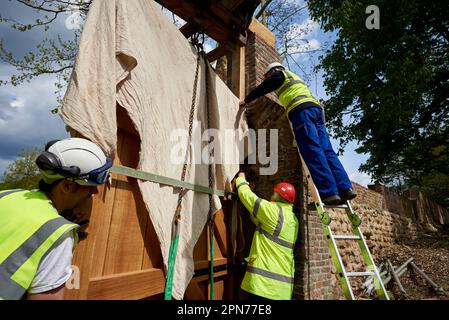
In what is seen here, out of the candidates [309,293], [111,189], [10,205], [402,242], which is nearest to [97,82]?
[111,189]

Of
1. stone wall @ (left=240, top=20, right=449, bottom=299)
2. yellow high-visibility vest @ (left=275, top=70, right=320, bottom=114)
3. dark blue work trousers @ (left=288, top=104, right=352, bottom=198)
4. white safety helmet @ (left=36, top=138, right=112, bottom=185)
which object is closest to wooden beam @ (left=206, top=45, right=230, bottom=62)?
stone wall @ (left=240, top=20, right=449, bottom=299)

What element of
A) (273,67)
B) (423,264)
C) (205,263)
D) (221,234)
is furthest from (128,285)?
(423,264)

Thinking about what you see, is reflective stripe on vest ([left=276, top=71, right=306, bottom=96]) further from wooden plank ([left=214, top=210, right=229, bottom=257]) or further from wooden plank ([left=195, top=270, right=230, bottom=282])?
wooden plank ([left=195, top=270, right=230, bottom=282])

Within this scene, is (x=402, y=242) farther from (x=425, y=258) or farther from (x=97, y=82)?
(x=97, y=82)

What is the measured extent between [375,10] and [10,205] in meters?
13.8

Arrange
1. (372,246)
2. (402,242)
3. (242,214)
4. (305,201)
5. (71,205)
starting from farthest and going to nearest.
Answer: (402,242) → (372,246) → (242,214) → (305,201) → (71,205)

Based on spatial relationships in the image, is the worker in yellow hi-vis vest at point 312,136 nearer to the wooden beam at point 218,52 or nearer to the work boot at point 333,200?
the work boot at point 333,200

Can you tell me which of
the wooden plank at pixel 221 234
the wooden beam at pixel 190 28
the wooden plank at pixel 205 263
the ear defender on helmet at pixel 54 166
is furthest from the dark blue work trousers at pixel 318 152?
the ear defender on helmet at pixel 54 166

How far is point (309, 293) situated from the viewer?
9.75 ft

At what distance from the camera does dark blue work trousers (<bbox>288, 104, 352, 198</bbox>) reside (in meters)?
2.62

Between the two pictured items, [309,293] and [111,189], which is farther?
[309,293]

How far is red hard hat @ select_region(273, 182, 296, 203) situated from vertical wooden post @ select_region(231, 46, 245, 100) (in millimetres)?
1548

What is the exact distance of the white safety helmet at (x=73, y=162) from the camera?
1.32 meters

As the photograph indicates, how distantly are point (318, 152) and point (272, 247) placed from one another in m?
1.29
